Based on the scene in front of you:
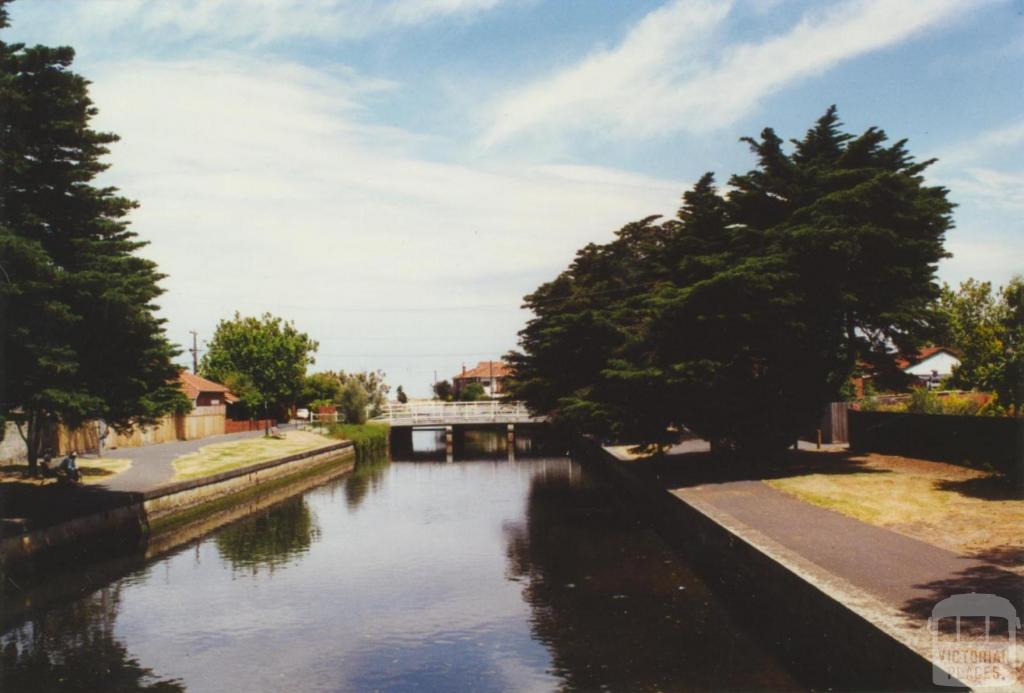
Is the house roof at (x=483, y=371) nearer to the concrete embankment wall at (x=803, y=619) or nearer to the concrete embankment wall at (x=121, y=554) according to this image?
the concrete embankment wall at (x=121, y=554)

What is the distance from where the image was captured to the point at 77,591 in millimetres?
17906

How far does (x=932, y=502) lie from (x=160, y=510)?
2286 cm

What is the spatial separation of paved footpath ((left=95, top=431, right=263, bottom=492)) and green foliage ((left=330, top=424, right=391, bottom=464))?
750 centimetres

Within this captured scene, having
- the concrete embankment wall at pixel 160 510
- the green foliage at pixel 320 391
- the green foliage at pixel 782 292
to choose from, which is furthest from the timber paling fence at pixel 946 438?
the green foliage at pixel 320 391

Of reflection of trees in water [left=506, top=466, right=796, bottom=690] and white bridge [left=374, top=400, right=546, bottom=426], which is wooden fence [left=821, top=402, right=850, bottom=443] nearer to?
reflection of trees in water [left=506, top=466, right=796, bottom=690]

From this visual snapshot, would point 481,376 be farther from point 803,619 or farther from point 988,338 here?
point 803,619

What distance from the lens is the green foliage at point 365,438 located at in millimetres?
58188

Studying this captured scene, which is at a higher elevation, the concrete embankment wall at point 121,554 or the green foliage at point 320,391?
the green foliage at point 320,391

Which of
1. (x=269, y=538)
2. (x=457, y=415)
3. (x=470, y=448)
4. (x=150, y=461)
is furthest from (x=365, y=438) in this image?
(x=269, y=538)

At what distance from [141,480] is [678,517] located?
19.3 m

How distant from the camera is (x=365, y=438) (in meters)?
60.0

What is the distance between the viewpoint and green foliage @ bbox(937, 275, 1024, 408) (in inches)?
885

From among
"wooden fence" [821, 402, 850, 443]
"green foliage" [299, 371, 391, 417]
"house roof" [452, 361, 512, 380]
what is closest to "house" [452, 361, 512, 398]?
"house roof" [452, 361, 512, 380]

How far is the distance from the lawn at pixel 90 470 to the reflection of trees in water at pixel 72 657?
12699 mm
